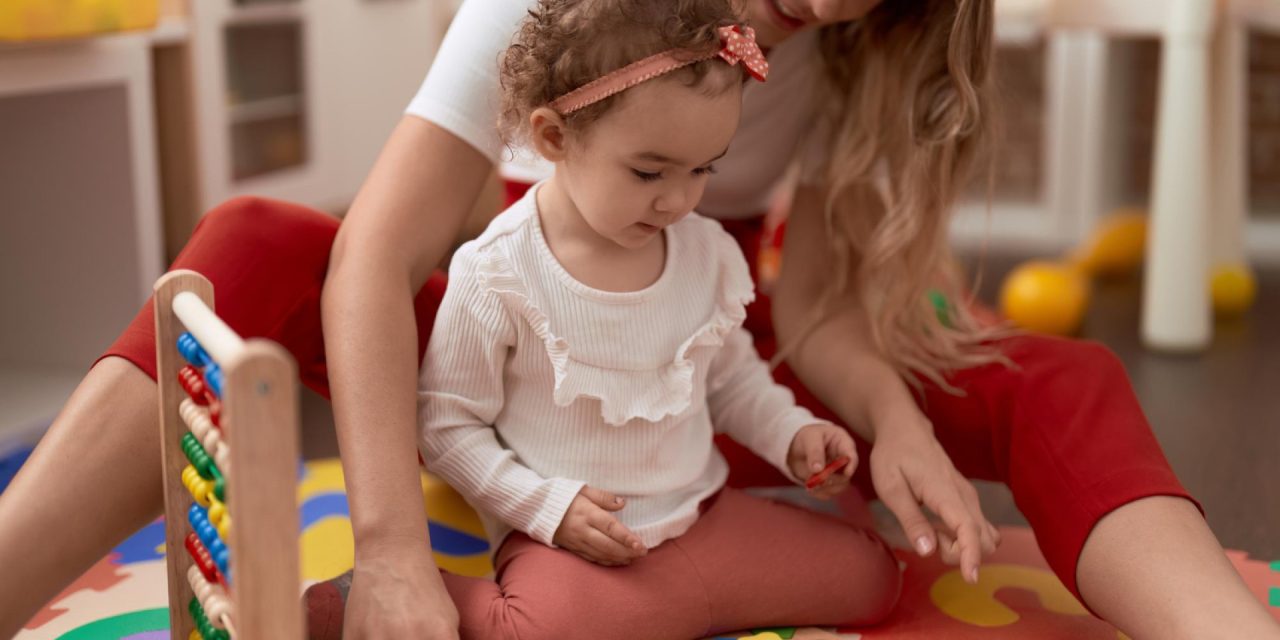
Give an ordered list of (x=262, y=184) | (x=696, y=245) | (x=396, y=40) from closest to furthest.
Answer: (x=696, y=245) → (x=262, y=184) → (x=396, y=40)

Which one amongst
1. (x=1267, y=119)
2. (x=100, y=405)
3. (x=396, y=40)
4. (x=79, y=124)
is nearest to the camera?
(x=100, y=405)

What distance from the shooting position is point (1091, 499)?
0.98m

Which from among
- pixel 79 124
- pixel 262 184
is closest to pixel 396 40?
pixel 262 184

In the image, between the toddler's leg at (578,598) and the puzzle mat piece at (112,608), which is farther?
the puzzle mat piece at (112,608)

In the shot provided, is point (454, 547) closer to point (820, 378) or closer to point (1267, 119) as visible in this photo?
point (820, 378)

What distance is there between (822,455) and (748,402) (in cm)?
9

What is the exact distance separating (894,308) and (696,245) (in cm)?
21

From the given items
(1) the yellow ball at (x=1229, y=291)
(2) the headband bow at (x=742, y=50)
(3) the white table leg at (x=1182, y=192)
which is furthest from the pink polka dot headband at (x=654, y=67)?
(1) the yellow ball at (x=1229, y=291)

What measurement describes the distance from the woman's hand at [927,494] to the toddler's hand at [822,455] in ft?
0.13

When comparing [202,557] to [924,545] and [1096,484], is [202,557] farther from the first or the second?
[1096,484]

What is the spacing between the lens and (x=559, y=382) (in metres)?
0.96

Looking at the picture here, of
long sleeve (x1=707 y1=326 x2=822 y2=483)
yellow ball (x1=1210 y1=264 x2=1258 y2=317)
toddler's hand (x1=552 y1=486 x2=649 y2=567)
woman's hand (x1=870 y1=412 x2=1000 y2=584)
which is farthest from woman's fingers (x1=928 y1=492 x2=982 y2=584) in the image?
yellow ball (x1=1210 y1=264 x2=1258 y2=317)

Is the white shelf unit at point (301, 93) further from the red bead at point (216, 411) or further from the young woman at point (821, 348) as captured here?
the red bead at point (216, 411)

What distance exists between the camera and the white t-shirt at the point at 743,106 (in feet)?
3.43
